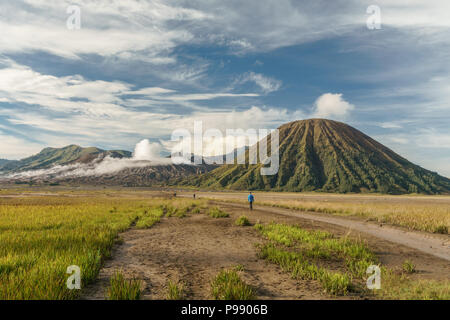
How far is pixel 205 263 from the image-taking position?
914cm

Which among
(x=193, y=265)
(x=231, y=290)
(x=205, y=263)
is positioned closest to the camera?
(x=231, y=290)

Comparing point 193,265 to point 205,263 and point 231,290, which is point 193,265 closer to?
point 205,263

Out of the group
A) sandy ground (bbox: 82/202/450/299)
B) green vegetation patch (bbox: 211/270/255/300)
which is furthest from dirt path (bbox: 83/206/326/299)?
green vegetation patch (bbox: 211/270/255/300)

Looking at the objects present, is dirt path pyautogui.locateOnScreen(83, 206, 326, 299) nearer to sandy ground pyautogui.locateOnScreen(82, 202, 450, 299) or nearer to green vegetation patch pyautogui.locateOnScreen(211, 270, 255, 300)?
sandy ground pyautogui.locateOnScreen(82, 202, 450, 299)

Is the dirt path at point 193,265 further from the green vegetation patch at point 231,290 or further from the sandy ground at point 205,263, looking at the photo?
the green vegetation patch at point 231,290

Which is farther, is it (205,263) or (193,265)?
(205,263)

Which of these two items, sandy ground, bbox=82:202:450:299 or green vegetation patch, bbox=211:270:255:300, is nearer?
green vegetation patch, bbox=211:270:255:300

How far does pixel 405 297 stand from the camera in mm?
5754

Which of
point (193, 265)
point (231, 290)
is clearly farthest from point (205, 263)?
point (231, 290)

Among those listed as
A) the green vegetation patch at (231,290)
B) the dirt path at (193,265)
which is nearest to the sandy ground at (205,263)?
the dirt path at (193,265)

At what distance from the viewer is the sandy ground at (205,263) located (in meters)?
6.46

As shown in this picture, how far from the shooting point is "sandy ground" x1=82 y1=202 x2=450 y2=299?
6.46 m

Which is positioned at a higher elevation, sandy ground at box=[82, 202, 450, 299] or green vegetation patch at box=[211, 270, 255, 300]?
green vegetation patch at box=[211, 270, 255, 300]
